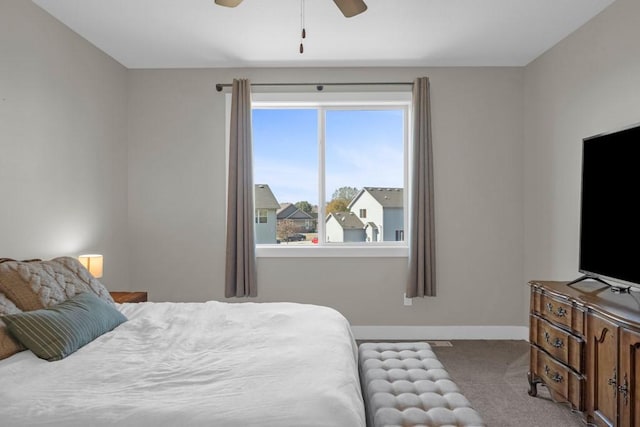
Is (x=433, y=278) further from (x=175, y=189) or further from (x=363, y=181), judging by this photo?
(x=175, y=189)

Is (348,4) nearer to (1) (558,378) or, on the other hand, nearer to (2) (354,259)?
(1) (558,378)

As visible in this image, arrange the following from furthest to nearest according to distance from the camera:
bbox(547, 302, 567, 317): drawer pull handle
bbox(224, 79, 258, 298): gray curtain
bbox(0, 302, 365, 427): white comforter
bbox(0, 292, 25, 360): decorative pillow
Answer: bbox(224, 79, 258, 298): gray curtain, bbox(547, 302, 567, 317): drawer pull handle, bbox(0, 292, 25, 360): decorative pillow, bbox(0, 302, 365, 427): white comforter

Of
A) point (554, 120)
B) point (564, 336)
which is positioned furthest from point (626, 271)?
point (554, 120)

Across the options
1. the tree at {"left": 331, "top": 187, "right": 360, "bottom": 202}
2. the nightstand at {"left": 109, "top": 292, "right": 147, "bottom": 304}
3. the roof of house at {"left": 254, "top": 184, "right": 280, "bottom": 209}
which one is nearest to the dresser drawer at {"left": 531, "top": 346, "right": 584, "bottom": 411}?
the tree at {"left": 331, "top": 187, "right": 360, "bottom": 202}

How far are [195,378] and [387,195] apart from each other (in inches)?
127

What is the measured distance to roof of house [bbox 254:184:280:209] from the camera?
15.0 feet

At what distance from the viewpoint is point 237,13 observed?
320cm

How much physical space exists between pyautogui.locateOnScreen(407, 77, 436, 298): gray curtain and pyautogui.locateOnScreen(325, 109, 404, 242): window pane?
0.97ft

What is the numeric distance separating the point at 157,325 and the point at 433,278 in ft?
8.99

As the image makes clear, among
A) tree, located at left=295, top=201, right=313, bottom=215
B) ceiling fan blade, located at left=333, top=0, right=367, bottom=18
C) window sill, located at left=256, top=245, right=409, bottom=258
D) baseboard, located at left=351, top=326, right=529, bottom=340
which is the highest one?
ceiling fan blade, located at left=333, top=0, right=367, bottom=18

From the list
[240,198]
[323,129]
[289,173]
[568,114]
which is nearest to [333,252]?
[289,173]

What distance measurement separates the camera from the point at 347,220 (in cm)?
455

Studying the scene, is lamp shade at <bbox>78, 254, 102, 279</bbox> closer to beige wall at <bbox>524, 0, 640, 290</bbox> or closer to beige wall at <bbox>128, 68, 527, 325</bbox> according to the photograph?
beige wall at <bbox>128, 68, 527, 325</bbox>

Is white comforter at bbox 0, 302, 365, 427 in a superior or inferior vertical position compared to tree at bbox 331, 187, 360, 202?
inferior
